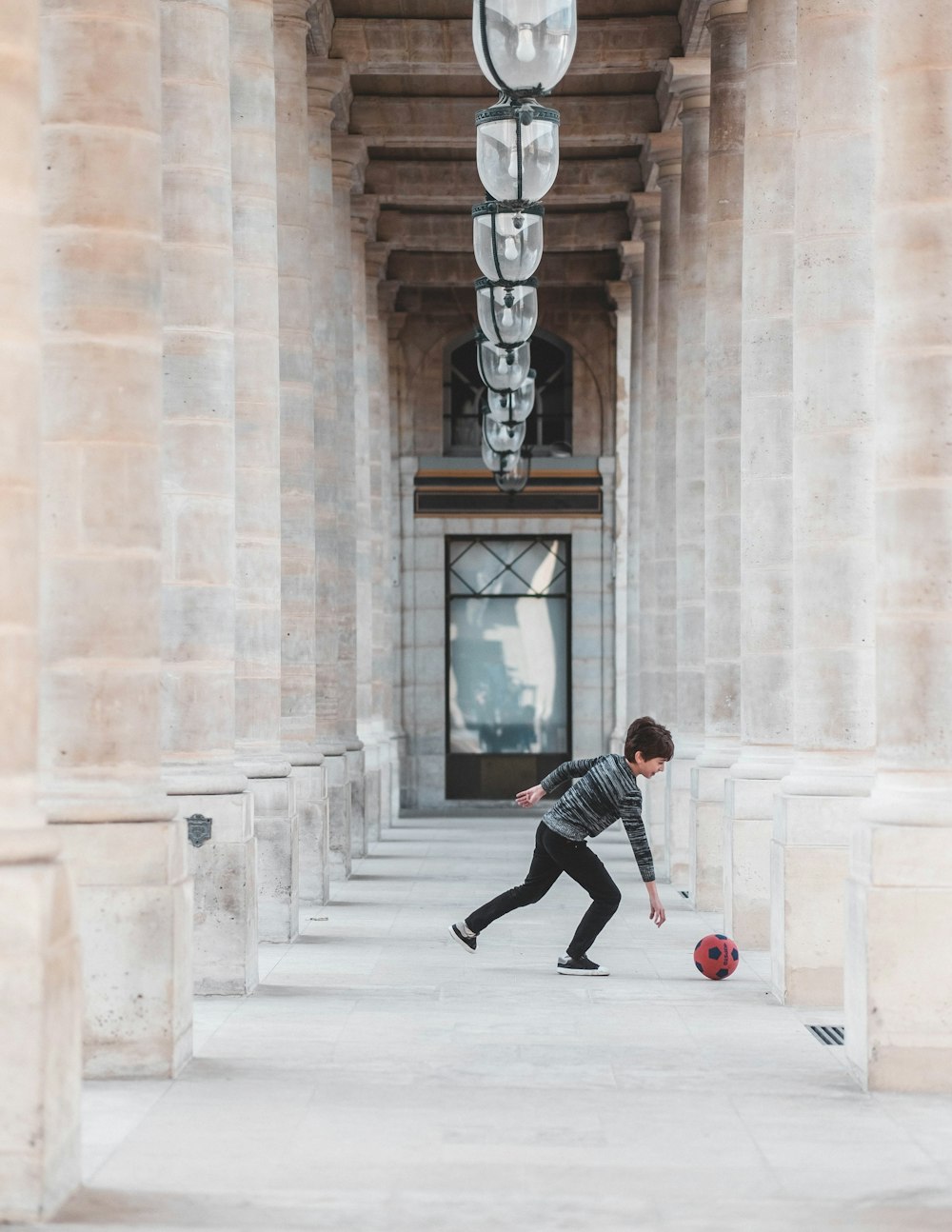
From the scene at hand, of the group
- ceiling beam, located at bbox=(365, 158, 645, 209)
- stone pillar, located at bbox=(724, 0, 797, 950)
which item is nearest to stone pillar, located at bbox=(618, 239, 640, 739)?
ceiling beam, located at bbox=(365, 158, 645, 209)

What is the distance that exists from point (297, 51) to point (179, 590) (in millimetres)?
7881

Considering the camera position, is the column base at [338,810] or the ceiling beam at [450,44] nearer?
the column base at [338,810]

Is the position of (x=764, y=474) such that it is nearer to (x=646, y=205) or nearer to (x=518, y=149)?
(x=518, y=149)

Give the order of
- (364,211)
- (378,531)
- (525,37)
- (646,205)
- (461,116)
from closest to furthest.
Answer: (525,37) < (461,116) < (364,211) < (646,205) < (378,531)

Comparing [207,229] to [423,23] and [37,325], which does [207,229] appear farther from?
[423,23]

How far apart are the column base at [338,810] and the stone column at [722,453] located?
4.27m

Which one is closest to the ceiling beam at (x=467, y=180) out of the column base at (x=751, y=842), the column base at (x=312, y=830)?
the column base at (x=312, y=830)

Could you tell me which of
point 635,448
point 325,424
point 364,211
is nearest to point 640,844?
point 325,424

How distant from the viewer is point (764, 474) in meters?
15.8

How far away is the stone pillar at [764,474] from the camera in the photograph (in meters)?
15.4

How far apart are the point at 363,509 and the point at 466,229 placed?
5738 millimetres

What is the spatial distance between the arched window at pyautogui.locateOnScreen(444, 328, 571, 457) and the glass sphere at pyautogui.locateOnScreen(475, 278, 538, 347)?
72.3 ft

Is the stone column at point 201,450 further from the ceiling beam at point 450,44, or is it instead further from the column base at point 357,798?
the column base at point 357,798

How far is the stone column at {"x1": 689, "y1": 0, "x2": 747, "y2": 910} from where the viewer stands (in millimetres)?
18578
